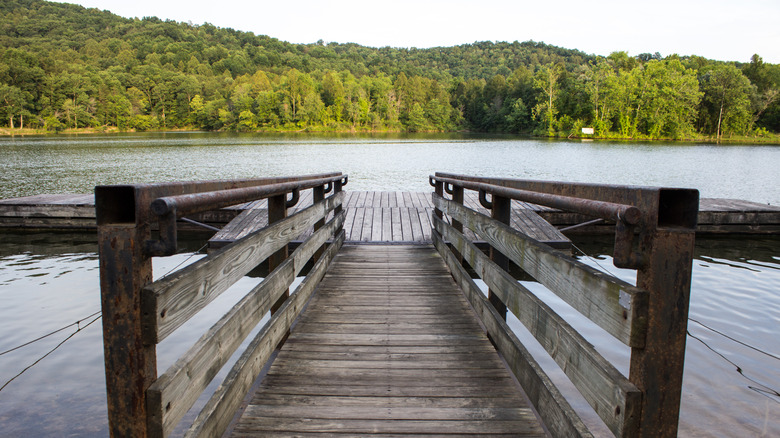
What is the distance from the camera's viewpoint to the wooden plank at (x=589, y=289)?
1220mm

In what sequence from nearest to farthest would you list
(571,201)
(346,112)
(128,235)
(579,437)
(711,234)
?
(128,235)
(579,437)
(571,201)
(711,234)
(346,112)

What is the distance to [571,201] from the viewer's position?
5.65 ft

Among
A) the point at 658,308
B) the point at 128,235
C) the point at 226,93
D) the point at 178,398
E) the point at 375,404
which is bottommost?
the point at 375,404

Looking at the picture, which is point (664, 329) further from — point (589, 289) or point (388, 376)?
point (388, 376)

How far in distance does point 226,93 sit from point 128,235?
352 feet

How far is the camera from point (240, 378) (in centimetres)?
205

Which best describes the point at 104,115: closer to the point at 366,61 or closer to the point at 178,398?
the point at 366,61

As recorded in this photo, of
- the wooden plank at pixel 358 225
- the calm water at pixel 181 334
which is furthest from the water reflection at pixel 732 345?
the wooden plank at pixel 358 225

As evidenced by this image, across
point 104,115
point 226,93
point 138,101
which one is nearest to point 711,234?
point 104,115

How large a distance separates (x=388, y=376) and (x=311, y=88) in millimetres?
98889

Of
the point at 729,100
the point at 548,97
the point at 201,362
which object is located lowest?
the point at 201,362

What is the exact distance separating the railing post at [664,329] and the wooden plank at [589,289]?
32mm

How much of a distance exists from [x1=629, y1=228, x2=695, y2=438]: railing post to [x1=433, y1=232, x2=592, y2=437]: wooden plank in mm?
378

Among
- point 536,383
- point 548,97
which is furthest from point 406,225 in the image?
point 548,97
